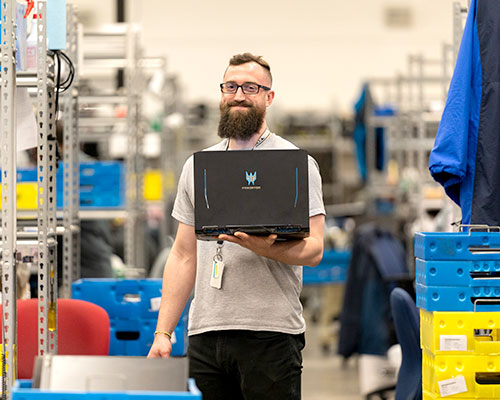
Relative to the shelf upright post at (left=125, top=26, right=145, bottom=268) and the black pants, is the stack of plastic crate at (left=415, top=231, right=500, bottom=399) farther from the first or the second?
the shelf upright post at (left=125, top=26, right=145, bottom=268)

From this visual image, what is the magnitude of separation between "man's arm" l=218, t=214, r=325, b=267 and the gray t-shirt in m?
0.06

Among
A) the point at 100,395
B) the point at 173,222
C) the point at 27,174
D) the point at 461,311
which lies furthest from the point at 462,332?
the point at 173,222

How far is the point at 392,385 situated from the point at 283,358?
127 inches

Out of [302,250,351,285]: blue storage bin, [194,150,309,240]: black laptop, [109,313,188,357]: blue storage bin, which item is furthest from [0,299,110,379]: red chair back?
[302,250,351,285]: blue storage bin

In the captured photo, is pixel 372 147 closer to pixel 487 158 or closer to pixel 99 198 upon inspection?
pixel 99 198

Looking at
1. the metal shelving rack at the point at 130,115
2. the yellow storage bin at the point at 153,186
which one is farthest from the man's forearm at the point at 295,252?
the yellow storage bin at the point at 153,186

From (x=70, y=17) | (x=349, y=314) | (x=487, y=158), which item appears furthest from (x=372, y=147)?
(x=487, y=158)

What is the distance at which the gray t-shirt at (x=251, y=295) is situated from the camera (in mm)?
2713

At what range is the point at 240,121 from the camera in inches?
109

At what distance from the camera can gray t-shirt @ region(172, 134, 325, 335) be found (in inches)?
107

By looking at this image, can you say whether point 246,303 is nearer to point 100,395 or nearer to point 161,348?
point 161,348

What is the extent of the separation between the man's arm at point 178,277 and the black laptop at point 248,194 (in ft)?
1.10

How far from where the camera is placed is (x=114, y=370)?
1962mm

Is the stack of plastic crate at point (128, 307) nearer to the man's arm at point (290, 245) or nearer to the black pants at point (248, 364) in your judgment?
the black pants at point (248, 364)
